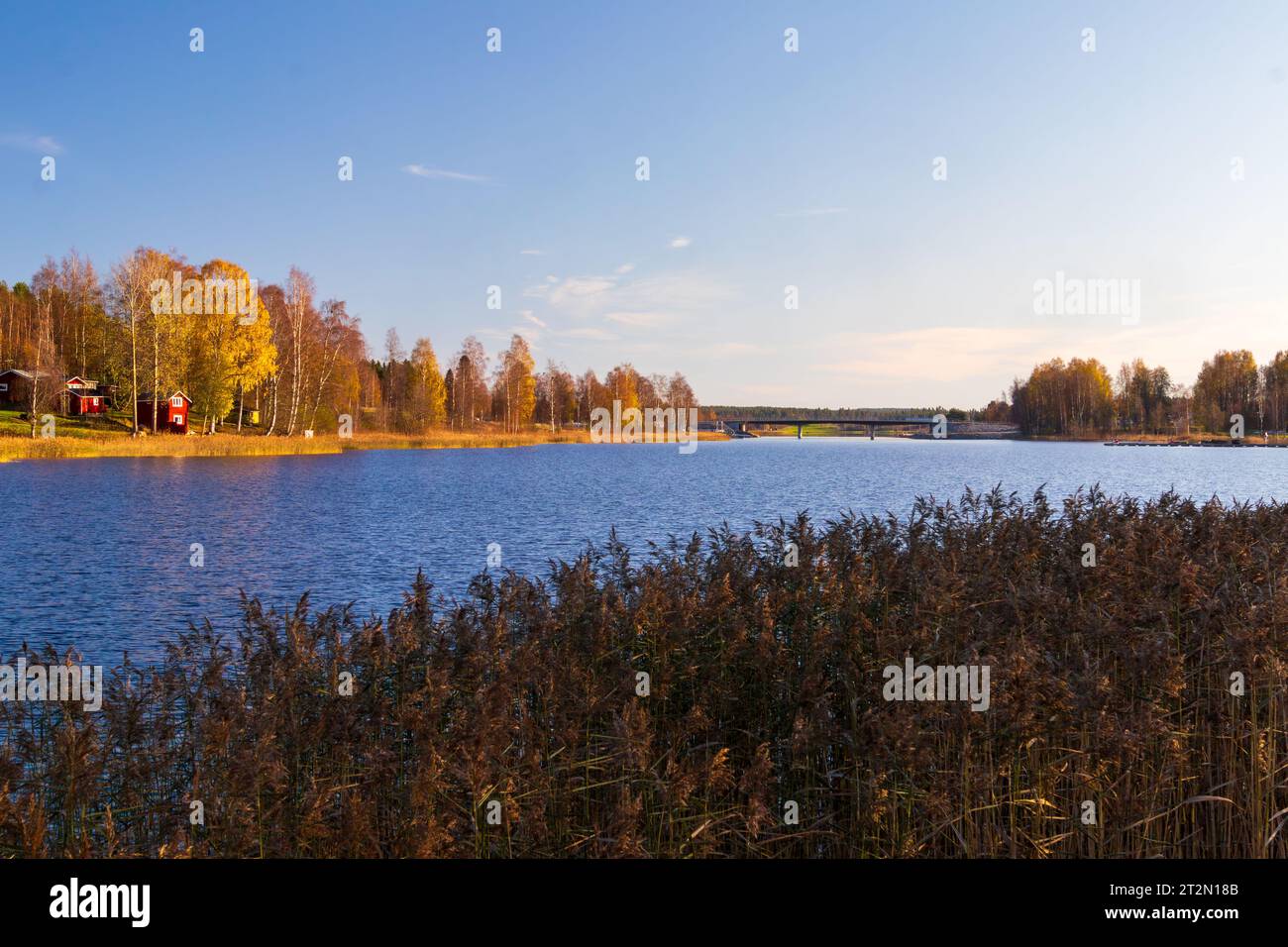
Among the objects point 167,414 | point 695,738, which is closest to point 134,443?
point 167,414

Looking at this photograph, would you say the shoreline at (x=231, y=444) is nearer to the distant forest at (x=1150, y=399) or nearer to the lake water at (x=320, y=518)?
the lake water at (x=320, y=518)

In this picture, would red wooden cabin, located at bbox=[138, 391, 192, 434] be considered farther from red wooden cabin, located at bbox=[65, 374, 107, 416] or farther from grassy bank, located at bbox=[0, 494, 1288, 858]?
grassy bank, located at bbox=[0, 494, 1288, 858]

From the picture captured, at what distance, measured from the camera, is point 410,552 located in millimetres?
28812

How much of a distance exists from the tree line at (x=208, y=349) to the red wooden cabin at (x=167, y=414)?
3.64ft

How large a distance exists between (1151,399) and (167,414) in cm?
16708

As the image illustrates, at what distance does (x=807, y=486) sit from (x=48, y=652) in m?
52.0

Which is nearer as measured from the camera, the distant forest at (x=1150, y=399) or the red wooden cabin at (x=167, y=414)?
the red wooden cabin at (x=167, y=414)

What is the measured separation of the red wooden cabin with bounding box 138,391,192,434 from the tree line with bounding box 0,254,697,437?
1.11 metres

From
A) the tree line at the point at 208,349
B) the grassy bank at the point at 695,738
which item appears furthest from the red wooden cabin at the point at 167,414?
the grassy bank at the point at 695,738

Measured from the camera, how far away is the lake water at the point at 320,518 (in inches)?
830

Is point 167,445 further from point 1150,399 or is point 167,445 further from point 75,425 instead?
point 1150,399

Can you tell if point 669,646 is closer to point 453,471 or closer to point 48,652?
point 48,652

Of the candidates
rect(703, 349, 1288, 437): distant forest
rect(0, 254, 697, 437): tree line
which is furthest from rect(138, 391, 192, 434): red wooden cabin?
rect(703, 349, 1288, 437): distant forest

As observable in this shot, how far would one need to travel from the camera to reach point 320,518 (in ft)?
124
